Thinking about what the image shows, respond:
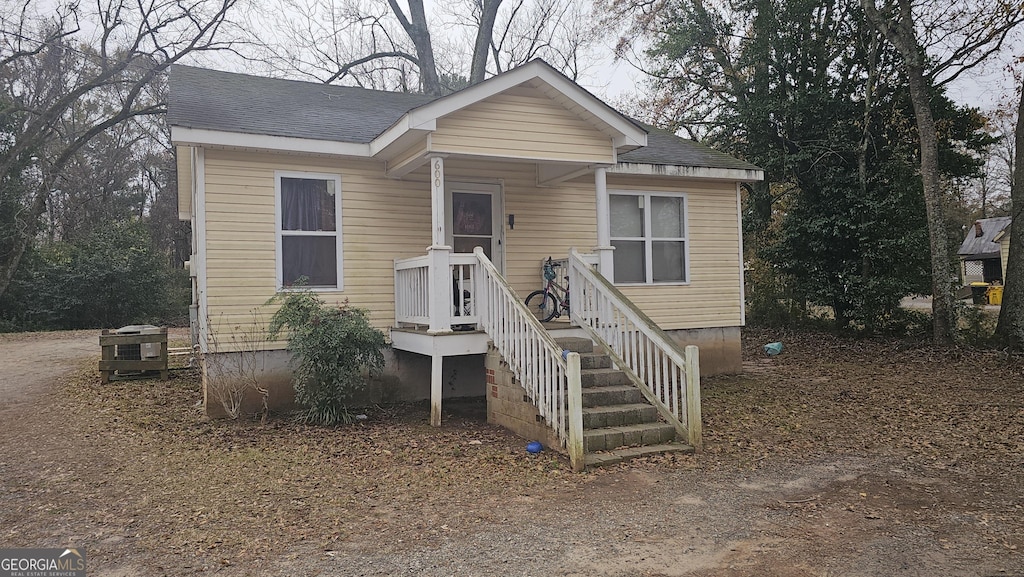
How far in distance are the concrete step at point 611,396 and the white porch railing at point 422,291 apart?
1706mm

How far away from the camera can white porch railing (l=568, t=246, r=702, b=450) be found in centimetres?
675

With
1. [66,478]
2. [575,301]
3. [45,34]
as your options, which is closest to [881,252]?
[575,301]

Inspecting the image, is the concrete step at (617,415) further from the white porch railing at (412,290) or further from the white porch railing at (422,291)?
the white porch railing at (412,290)

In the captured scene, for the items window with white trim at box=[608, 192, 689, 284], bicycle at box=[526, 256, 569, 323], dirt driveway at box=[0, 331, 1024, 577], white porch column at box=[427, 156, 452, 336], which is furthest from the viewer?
window with white trim at box=[608, 192, 689, 284]

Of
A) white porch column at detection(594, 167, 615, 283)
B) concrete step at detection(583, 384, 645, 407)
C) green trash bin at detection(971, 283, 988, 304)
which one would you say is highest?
white porch column at detection(594, 167, 615, 283)

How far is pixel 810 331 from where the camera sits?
1792 centimetres

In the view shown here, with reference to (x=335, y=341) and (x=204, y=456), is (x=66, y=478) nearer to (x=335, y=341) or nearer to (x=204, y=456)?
(x=204, y=456)

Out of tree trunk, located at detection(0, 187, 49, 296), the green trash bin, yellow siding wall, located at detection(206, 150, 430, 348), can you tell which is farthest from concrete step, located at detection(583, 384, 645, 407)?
the green trash bin

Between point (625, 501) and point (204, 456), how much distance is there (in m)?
4.29

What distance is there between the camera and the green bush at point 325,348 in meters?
7.78

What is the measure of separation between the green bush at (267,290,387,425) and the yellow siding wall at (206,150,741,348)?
808 mm

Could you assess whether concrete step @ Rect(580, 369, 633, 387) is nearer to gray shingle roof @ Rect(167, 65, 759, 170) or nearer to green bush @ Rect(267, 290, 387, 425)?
green bush @ Rect(267, 290, 387, 425)

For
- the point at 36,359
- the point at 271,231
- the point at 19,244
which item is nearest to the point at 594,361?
the point at 271,231

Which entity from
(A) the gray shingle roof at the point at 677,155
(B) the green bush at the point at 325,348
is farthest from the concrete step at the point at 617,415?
(A) the gray shingle roof at the point at 677,155
